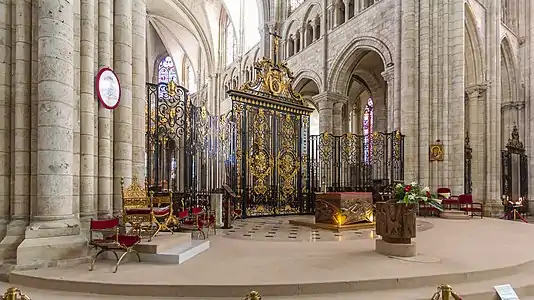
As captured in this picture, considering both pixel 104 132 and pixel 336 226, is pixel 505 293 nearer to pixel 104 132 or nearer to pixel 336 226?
pixel 336 226

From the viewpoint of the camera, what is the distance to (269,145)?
11.2 metres

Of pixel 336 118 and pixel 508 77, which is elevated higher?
pixel 508 77

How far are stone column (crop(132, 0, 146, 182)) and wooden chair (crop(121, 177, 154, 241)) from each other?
110 cm

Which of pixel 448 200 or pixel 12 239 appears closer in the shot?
pixel 12 239

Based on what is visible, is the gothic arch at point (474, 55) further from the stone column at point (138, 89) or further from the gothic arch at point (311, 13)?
the stone column at point (138, 89)

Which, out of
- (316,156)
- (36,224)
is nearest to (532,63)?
(316,156)

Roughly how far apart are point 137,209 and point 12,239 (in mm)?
1545

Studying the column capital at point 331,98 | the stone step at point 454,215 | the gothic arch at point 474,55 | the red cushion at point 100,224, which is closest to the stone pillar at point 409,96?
the stone step at point 454,215

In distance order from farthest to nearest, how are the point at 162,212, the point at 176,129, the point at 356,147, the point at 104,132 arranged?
1. the point at 356,147
2. the point at 176,129
3. the point at 104,132
4. the point at 162,212

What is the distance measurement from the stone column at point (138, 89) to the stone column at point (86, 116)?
115 cm

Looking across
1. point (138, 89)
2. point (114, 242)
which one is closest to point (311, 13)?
point (138, 89)

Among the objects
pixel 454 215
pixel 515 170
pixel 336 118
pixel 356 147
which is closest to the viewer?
pixel 454 215

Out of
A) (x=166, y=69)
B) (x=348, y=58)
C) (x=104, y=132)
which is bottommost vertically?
(x=104, y=132)

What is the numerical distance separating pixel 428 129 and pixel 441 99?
110 cm
